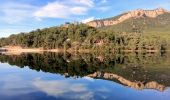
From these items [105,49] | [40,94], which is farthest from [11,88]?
[105,49]

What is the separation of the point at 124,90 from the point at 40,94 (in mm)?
9262

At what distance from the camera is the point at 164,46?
652ft

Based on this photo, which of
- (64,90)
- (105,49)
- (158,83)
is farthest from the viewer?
(105,49)

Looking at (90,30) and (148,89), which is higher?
(90,30)

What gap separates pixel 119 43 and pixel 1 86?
14791 cm

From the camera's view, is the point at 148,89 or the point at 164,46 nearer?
the point at 148,89

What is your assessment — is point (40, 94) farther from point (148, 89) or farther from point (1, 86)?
point (148, 89)

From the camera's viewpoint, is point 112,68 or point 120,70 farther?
point 112,68

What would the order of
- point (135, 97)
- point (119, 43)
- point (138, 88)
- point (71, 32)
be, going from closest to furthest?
point (135, 97), point (138, 88), point (119, 43), point (71, 32)

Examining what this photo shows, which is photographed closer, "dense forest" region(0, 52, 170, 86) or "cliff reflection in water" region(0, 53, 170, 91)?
"cliff reflection in water" region(0, 53, 170, 91)

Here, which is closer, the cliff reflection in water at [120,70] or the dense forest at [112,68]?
the cliff reflection in water at [120,70]

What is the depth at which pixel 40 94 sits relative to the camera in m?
31.6

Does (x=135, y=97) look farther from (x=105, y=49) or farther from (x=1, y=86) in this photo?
(x=105, y=49)

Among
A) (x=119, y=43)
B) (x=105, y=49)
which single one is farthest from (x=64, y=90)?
(x=119, y=43)
